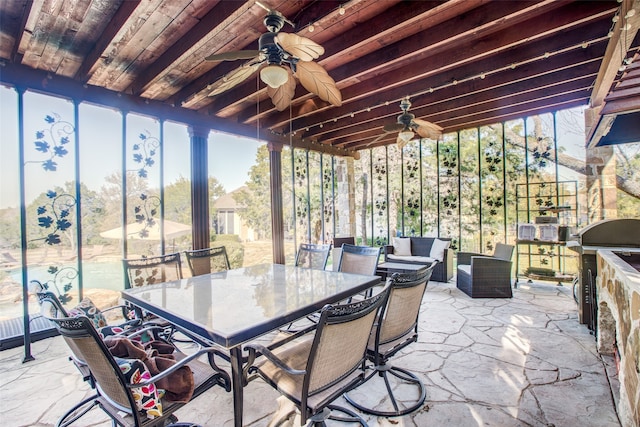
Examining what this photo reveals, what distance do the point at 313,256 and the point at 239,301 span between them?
1.64m

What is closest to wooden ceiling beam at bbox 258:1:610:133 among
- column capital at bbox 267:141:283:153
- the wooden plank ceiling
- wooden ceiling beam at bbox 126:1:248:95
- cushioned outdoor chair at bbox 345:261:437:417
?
the wooden plank ceiling

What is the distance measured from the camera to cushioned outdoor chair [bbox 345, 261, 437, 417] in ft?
6.06

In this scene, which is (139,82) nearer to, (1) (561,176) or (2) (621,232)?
(2) (621,232)

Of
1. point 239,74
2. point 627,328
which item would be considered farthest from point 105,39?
point 627,328

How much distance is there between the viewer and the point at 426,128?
427 cm

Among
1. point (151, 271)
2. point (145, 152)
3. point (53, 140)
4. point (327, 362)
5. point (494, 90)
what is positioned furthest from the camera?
point (494, 90)

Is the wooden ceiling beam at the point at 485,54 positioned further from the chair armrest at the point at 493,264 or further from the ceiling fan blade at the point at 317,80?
the chair armrest at the point at 493,264

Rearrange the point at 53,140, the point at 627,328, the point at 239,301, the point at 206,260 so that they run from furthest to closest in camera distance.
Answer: the point at 206,260, the point at 53,140, the point at 239,301, the point at 627,328

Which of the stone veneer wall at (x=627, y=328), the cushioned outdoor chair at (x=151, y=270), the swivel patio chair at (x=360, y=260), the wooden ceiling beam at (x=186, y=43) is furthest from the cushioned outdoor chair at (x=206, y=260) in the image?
the stone veneer wall at (x=627, y=328)

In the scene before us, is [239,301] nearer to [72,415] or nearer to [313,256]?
[72,415]

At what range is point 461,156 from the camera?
6.78 meters

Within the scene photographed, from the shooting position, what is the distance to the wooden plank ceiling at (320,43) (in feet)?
7.98

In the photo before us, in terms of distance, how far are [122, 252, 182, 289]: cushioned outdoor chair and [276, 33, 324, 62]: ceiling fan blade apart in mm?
2348

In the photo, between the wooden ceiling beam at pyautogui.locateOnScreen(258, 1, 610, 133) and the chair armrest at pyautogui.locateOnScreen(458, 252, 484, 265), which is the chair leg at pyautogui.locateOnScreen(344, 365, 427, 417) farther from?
the chair armrest at pyautogui.locateOnScreen(458, 252, 484, 265)
